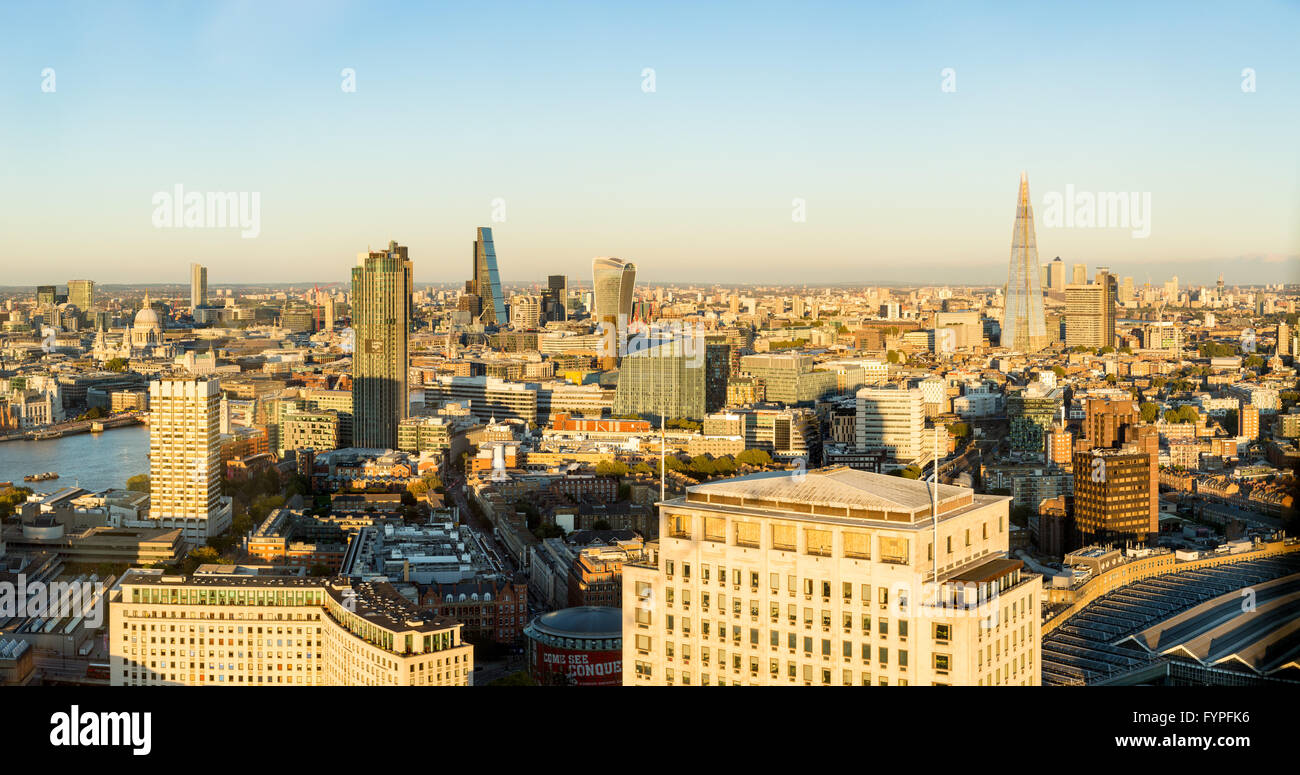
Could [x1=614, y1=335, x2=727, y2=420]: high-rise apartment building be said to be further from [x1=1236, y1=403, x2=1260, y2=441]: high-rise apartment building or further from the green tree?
[x1=1236, y1=403, x2=1260, y2=441]: high-rise apartment building

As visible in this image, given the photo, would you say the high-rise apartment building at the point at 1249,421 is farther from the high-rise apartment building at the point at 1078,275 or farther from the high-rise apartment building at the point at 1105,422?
the high-rise apartment building at the point at 1078,275

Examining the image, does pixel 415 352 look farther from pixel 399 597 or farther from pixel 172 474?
pixel 399 597

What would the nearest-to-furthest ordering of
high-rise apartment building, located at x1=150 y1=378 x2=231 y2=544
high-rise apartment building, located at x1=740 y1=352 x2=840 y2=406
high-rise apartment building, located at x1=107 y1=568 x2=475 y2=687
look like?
high-rise apartment building, located at x1=107 y1=568 x2=475 y2=687
high-rise apartment building, located at x1=150 y1=378 x2=231 y2=544
high-rise apartment building, located at x1=740 y1=352 x2=840 y2=406

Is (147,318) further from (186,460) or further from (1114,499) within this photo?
(1114,499)

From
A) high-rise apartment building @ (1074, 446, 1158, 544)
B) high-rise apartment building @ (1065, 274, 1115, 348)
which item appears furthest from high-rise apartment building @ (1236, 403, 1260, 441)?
high-rise apartment building @ (1065, 274, 1115, 348)

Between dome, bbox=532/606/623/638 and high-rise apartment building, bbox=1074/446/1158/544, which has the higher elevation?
high-rise apartment building, bbox=1074/446/1158/544

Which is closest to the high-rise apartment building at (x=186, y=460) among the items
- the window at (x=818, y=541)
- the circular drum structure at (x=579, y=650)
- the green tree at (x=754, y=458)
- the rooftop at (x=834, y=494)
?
the circular drum structure at (x=579, y=650)
